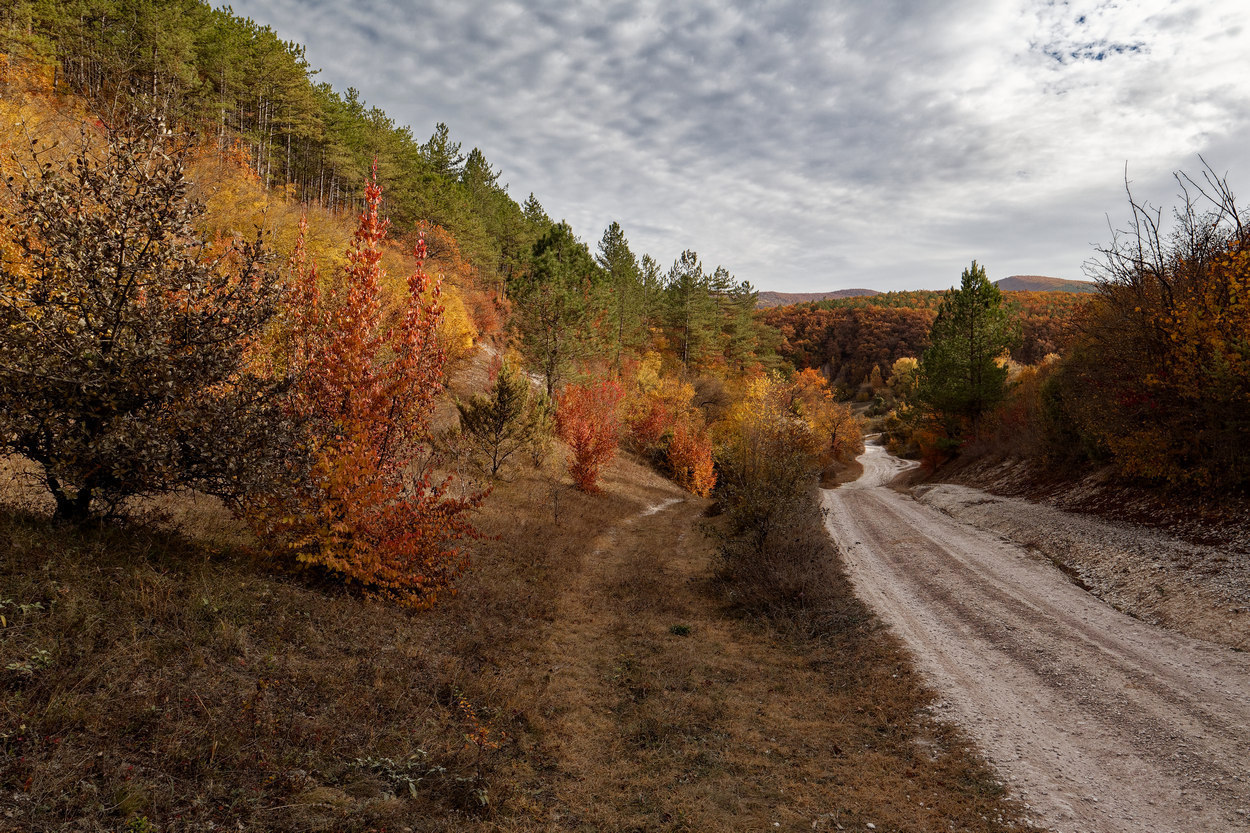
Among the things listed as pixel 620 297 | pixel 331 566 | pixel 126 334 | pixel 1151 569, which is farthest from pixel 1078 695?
pixel 620 297

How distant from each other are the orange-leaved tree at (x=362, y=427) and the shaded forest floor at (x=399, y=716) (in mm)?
863

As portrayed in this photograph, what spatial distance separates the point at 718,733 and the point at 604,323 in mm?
42568

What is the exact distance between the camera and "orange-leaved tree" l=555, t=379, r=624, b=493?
30203mm

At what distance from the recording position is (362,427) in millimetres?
9195

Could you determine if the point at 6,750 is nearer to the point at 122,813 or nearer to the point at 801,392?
the point at 122,813

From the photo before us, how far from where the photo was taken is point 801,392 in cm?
6331

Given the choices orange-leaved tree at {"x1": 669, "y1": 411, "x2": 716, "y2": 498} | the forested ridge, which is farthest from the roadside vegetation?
the forested ridge

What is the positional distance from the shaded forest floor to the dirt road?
2.67 ft

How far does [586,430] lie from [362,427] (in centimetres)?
2072

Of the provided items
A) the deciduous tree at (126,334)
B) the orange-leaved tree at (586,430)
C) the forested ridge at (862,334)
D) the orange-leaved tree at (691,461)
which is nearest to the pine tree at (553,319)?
the orange-leaved tree at (586,430)

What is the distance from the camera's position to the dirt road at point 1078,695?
256 inches

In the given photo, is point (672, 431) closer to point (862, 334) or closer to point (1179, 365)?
point (1179, 365)

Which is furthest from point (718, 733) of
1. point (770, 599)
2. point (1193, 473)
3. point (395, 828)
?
point (1193, 473)

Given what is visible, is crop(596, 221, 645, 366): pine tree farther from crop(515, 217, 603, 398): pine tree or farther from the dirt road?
the dirt road
